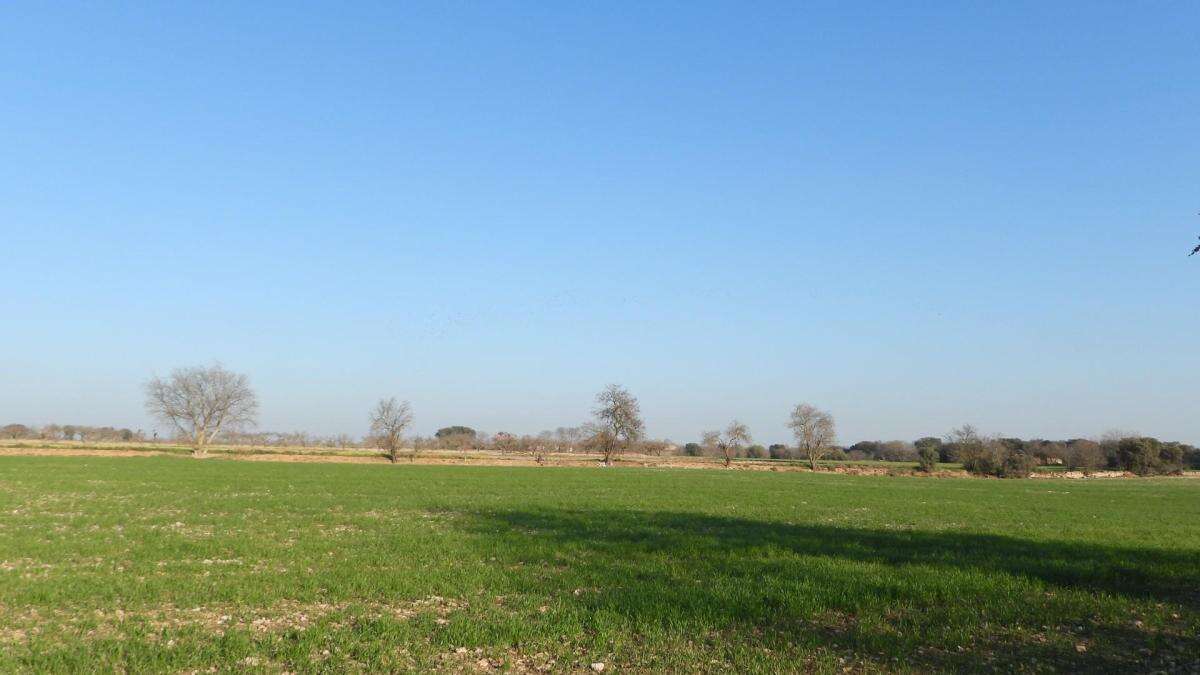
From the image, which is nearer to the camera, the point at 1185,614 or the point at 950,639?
the point at 950,639

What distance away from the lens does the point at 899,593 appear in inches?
526

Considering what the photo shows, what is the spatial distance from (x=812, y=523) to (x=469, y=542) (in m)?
13.9

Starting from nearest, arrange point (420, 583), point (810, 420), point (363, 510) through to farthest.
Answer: point (420, 583) < point (363, 510) < point (810, 420)

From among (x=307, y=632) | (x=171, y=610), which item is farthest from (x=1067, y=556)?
(x=171, y=610)

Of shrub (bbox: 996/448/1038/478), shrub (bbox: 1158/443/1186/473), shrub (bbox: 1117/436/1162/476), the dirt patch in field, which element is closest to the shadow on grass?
the dirt patch in field

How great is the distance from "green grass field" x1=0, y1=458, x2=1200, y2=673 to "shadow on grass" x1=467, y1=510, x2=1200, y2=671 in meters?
0.07

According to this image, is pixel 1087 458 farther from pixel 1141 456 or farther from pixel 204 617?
pixel 204 617

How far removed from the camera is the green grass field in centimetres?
945

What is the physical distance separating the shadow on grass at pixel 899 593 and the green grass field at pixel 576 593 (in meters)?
0.07

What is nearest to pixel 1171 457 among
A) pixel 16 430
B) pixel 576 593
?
pixel 576 593

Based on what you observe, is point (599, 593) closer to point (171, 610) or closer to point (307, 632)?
point (307, 632)

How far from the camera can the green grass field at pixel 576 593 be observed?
9445 millimetres

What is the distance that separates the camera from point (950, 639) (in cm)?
1044

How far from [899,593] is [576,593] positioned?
20.6 feet
